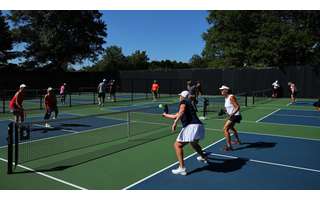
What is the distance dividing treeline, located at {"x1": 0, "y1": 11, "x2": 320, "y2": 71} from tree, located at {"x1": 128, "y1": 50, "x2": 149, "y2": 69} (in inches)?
1279

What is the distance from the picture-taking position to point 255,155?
9375mm

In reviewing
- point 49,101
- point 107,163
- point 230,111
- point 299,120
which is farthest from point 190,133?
point 299,120

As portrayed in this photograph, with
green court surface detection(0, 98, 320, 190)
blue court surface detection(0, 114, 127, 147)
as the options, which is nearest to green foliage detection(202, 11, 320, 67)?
green court surface detection(0, 98, 320, 190)

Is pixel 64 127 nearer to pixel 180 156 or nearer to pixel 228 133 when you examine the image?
pixel 228 133

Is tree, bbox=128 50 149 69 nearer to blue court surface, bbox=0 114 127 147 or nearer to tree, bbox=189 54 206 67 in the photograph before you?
tree, bbox=189 54 206 67

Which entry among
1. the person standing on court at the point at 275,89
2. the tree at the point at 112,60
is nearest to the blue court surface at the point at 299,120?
the person standing on court at the point at 275,89

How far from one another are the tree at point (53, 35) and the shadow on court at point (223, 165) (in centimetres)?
4272

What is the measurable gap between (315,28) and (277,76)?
1119cm

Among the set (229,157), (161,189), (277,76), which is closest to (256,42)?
(277,76)

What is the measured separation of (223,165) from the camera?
8.38 meters

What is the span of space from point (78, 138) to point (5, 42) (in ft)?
133

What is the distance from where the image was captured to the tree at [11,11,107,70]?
157 ft

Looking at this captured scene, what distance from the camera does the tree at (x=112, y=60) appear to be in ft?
279

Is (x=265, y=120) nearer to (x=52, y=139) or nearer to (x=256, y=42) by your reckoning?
(x=52, y=139)
